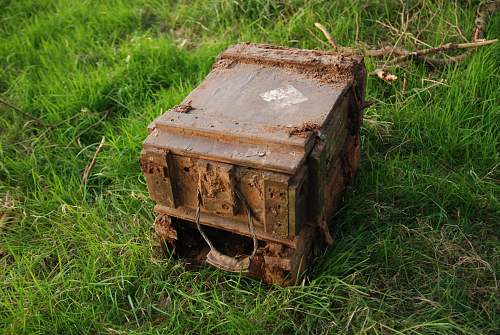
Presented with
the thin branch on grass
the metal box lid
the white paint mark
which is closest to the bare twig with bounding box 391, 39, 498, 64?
the thin branch on grass

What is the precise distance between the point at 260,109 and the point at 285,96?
5.8 inches

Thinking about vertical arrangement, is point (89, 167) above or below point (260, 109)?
below

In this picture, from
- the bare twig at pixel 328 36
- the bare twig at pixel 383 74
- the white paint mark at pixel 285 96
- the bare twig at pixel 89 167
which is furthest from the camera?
the bare twig at pixel 328 36

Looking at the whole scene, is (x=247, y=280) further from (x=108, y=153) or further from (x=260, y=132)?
(x=108, y=153)

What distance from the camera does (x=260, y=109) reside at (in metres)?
1.96

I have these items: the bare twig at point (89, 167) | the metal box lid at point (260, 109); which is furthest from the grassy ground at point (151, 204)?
the metal box lid at point (260, 109)

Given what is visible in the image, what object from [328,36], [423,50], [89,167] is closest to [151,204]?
[89,167]

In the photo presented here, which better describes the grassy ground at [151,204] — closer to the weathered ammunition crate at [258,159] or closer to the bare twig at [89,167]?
the bare twig at [89,167]

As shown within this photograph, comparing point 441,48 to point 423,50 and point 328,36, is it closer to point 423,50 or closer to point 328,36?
point 423,50

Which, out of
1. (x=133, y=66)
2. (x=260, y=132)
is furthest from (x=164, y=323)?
(x=133, y=66)

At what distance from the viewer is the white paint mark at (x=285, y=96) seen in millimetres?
2002

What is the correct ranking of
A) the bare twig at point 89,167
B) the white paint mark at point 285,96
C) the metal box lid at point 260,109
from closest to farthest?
the metal box lid at point 260,109, the white paint mark at point 285,96, the bare twig at point 89,167

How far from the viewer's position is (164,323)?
2018 mm

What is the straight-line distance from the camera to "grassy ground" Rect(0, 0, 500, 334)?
2.01m
